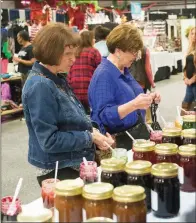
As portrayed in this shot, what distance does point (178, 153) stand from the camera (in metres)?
1.67

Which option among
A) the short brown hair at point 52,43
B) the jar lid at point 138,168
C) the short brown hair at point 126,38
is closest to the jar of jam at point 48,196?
the jar lid at point 138,168

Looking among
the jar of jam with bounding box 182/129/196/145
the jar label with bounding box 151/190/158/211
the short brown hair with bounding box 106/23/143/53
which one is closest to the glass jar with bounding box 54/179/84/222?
the jar label with bounding box 151/190/158/211

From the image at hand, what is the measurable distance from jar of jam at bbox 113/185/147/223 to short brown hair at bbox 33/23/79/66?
1.03 metres

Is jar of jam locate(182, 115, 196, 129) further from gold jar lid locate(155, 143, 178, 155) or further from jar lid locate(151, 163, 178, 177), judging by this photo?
jar lid locate(151, 163, 178, 177)

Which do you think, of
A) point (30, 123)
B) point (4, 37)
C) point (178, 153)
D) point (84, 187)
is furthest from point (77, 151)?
point (4, 37)

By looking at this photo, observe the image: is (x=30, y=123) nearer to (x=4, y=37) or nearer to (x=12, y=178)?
(x=12, y=178)

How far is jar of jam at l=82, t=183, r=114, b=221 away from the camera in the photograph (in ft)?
4.34

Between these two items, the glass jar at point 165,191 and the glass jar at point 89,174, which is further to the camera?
the glass jar at point 89,174

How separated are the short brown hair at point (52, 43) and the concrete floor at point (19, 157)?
75.6 inches

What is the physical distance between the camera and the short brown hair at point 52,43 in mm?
2146

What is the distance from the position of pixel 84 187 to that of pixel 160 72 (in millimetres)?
11379

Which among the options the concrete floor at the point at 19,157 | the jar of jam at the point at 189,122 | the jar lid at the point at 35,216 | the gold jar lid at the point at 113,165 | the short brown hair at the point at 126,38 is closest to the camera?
the jar lid at the point at 35,216

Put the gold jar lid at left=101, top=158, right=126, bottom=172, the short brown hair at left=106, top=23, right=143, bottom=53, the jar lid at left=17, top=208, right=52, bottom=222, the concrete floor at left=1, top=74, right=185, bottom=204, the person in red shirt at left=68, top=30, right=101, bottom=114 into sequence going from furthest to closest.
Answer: the person in red shirt at left=68, top=30, right=101, bottom=114, the concrete floor at left=1, top=74, right=185, bottom=204, the short brown hair at left=106, top=23, right=143, bottom=53, the gold jar lid at left=101, top=158, right=126, bottom=172, the jar lid at left=17, top=208, right=52, bottom=222

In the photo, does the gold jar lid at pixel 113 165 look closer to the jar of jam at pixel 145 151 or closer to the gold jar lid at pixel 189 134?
the jar of jam at pixel 145 151
